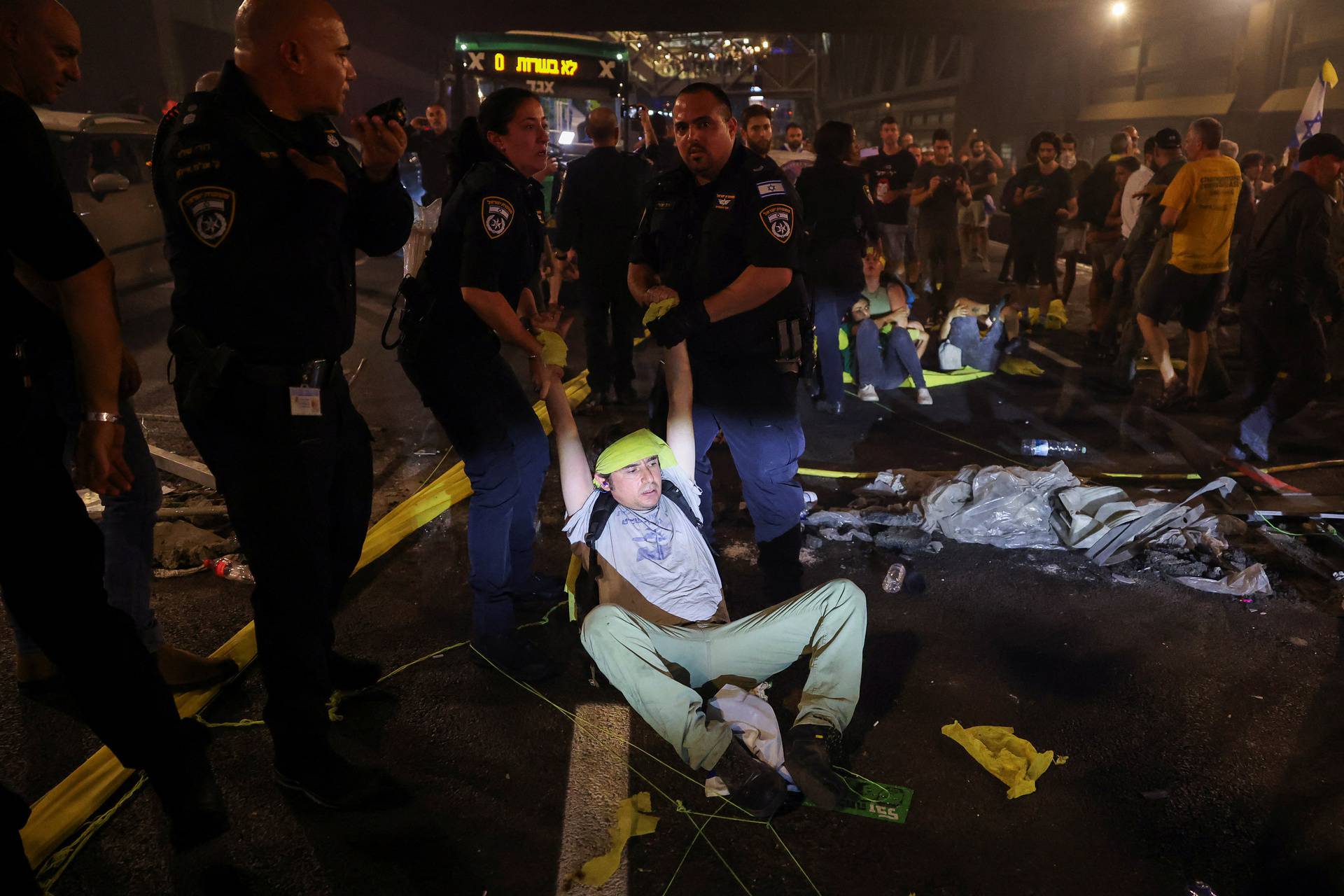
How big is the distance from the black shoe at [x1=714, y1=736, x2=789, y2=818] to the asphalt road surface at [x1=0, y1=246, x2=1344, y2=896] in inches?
3.1

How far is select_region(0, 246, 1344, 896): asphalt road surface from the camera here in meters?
2.31

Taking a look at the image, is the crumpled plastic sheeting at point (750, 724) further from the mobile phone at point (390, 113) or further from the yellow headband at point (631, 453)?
the mobile phone at point (390, 113)

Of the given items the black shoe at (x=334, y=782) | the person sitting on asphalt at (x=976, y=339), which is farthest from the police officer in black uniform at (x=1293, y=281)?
the black shoe at (x=334, y=782)

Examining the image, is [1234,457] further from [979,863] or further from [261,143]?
[261,143]

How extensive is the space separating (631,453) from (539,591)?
3.84ft

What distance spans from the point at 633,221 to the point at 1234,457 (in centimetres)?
434

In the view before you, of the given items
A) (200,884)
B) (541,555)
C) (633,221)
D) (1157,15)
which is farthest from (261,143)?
(1157,15)

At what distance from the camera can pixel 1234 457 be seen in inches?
215

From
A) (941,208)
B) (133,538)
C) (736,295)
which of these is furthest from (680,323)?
(941,208)

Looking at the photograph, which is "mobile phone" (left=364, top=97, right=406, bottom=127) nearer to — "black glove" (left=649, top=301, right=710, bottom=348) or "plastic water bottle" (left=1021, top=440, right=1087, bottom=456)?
"black glove" (left=649, top=301, right=710, bottom=348)

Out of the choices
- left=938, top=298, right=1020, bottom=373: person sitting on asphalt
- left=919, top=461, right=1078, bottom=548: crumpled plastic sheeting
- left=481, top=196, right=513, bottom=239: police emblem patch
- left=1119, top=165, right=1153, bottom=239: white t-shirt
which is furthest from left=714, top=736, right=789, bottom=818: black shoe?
left=1119, top=165, right=1153, bottom=239: white t-shirt

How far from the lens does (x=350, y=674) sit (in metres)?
3.07

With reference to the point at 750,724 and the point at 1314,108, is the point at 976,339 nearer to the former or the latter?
the point at 1314,108


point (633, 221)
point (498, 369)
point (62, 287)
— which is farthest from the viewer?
point (633, 221)
